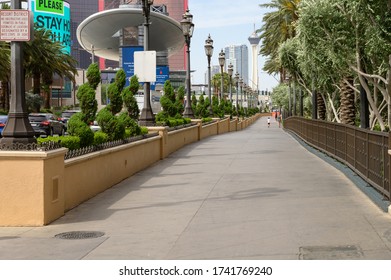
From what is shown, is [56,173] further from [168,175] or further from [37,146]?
[168,175]

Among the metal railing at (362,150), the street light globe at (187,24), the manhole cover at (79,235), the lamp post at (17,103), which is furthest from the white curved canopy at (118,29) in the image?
the manhole cover at (79,235)

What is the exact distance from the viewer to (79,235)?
31.7 ft

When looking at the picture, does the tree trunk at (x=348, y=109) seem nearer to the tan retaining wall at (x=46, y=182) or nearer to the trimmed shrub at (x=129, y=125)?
the trimmed shrub at (x=129, y=125)

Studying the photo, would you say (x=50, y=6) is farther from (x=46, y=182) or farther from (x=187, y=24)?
(x=46, y=182)

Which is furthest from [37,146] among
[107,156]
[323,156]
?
[323,156]

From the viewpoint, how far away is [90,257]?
26.5 feet

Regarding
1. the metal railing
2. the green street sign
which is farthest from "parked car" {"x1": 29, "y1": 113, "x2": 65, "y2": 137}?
the green street sign

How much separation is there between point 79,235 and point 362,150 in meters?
8.17

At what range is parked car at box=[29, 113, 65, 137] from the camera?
38406 mm

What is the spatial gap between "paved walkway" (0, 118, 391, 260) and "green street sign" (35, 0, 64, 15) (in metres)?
162

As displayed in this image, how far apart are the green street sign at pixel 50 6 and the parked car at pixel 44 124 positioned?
13500 cm

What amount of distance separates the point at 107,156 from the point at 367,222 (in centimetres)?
714

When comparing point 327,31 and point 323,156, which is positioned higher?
point 327,31

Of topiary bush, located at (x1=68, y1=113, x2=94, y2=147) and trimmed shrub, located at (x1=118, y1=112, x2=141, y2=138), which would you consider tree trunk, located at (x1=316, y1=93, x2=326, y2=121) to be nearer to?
trimmed shrub, located at (x1=118, y1=112, x2=141, y2=138)
